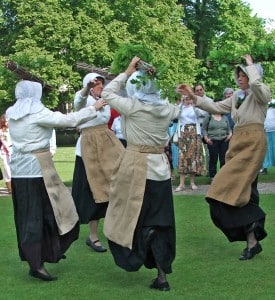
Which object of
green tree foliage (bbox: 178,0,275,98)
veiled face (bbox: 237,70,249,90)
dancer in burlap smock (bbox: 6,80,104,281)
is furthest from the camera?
green tree foliage (bbox: 178,0,275,98)

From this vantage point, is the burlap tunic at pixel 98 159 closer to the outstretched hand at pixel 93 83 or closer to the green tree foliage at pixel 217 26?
the outstretched hand at pixel 93 83

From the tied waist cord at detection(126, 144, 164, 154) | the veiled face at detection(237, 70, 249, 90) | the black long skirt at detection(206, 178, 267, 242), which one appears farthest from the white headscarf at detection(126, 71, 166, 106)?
the black long skirt at detection(206, 178, 267, 242)

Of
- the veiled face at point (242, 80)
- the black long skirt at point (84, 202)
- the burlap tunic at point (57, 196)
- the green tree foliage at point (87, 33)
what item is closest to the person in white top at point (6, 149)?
the black long skirt at point (84, 202)

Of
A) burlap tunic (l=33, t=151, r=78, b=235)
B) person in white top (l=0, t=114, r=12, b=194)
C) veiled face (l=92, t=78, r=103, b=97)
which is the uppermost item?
veiled face (l=92, t=78, r=103, b=97)

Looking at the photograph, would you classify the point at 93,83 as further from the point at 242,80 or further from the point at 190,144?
the point at 190,144

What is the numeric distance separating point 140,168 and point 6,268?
2033 mm

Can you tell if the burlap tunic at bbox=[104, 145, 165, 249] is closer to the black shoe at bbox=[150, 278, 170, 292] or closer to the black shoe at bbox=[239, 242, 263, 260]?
the black shoe at bbox=[150, 278, 170, 292]

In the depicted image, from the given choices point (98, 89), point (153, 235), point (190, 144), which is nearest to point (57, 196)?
point (153, 235)

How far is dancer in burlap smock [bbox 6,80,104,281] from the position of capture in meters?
6.92

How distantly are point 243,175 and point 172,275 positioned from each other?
139 centimetres

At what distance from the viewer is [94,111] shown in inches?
275

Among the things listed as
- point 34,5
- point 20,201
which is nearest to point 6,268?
point 20,201

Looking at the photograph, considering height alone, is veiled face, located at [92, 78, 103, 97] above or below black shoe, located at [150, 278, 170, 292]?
above

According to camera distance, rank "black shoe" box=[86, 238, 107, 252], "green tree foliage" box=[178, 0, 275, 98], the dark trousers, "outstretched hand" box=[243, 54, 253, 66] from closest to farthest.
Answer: "outstretched hand" box=[243, 54, 253, 66]
"black shoe" box=[86, 238, 107, 252]
the dark trousers
"green tree foliage" box=[178, 0, 275, 98]
